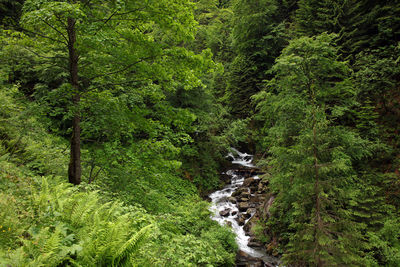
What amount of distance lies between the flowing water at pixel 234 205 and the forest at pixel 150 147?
3.44 feet

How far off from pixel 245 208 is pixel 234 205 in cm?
95

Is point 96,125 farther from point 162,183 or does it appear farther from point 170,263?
point 170,263

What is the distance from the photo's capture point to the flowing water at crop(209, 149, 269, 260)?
35.7 ft

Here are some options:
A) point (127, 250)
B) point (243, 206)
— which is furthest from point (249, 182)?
point (127, 250)

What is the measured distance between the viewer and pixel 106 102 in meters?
5.45

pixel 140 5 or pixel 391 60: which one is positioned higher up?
pixel 391 60

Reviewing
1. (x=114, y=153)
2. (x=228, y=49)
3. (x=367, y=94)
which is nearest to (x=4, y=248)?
(x=114, y=153)

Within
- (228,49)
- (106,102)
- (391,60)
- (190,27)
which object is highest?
(228,49)

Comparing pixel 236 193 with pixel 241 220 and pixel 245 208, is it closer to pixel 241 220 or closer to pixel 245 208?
pixel 245 208

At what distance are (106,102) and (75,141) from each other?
4.18 ft

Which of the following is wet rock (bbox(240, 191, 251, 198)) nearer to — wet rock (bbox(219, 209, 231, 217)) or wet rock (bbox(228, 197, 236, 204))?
wet rock (bbox(228, 197, 236, 204))

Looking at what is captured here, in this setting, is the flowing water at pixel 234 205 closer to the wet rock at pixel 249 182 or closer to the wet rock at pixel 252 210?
the wet rock at pixel 249 182

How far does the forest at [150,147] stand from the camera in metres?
3.50

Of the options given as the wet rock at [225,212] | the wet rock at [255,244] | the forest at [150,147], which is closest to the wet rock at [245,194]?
the wet rock at [225,212]
